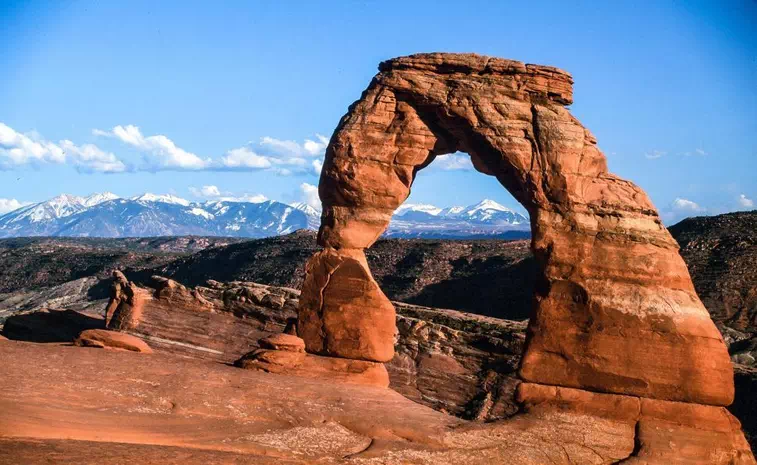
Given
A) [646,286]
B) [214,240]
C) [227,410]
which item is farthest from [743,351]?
[214,240]

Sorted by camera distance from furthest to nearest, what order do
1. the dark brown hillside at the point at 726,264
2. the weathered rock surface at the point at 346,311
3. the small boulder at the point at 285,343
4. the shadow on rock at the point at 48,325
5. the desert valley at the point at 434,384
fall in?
1. the dark brown hillside at the point at 726,264
2. the shadow on rock at the point at 48,325
3. the weathered rock surface at the point at 346,311
4. the small boulder at the point at 285,343
5. the desert valley at the point at 434,384

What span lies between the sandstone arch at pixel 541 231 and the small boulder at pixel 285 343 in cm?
59

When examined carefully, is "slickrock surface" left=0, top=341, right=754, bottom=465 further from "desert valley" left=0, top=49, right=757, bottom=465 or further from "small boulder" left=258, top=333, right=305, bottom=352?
"small boulder" left=258, top=333, right=305, bottom=352

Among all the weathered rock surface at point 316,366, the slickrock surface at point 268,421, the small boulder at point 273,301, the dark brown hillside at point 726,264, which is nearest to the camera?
the slickrock surface at point 268,421

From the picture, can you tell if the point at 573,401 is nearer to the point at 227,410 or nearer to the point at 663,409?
the point at 663,409

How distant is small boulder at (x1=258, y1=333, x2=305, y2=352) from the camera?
1022 inches

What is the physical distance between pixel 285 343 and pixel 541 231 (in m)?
7.72

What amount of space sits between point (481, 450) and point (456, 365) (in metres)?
14.1

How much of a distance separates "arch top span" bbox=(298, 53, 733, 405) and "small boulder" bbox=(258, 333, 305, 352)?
0.56m

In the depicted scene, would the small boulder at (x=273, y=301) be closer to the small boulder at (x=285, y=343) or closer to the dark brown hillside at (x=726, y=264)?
the small boulder at (x=285, y=343)

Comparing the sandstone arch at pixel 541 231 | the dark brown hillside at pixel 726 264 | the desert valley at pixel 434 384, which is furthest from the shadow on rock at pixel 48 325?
the dark brown hillside at pixel 726 264

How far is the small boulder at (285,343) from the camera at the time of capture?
85.2ft

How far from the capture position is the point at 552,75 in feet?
84.0

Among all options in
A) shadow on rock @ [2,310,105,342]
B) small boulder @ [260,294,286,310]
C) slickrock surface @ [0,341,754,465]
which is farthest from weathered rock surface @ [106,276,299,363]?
slickrock surface @ [0,341,754,465]
